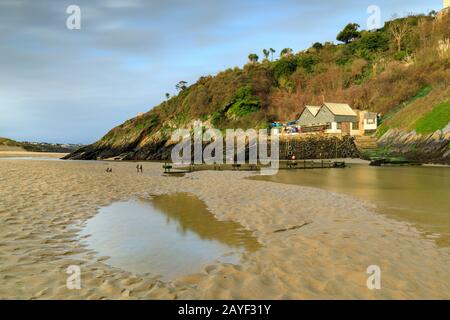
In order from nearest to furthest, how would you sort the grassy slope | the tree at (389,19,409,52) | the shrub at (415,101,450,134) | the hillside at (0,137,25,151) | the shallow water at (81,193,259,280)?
the shallow water at (81,193,259,280), the shrub at (415,101,450,134), the grassy slope, the tree at (389,19,409,52), the hillside at (0,137,25,151)

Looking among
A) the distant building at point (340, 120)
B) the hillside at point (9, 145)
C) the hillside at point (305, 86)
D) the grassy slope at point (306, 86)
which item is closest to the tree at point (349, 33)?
the hillside at point (305, 86)

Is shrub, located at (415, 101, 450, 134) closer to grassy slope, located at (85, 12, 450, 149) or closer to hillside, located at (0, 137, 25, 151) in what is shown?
grassy slope, located at (85, 12, 450, 149)

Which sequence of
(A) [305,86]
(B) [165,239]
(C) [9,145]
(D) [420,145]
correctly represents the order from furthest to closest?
(C) [9,145]
(A) [305,86]
(D) [420,145]
(B) [165,239]

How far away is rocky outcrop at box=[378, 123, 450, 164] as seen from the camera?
37688mm

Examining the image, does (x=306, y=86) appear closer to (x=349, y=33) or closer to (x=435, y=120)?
(x=349, y=33)

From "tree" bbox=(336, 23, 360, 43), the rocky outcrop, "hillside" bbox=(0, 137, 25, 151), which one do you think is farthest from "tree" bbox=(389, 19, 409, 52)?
"hillside" bbox=(0, 137, 25, 151)

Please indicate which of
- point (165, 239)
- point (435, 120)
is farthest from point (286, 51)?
point (165, 239)

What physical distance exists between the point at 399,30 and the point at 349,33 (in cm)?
2196

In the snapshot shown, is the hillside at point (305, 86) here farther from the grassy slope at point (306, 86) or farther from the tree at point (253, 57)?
the tree at point (253, 57)

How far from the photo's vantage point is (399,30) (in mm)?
87375

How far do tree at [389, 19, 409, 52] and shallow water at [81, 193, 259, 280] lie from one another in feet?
303

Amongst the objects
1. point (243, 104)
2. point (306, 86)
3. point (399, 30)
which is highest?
point (399, 30)
